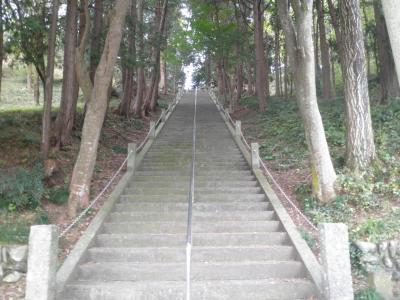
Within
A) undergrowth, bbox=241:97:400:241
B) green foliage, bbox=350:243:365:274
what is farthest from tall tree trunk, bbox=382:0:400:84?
undergrowth, bbox=241:97:400:241

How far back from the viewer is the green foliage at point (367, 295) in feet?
19.8

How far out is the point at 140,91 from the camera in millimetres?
22125

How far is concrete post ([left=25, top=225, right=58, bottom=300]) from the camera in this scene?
5594 mm

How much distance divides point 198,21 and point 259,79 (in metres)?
5.27

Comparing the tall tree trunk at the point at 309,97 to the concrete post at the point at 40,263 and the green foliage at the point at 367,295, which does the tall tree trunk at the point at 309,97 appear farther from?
the concrete post at the point at 40,263

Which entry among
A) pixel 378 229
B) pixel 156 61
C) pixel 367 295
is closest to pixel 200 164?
pixel 378 229

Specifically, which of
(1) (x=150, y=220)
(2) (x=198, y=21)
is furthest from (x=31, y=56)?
(2) (x=198, y=21)

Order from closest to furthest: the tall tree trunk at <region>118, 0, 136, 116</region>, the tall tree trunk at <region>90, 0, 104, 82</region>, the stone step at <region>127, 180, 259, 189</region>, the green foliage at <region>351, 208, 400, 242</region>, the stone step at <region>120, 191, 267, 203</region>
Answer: the green foliage at <region>351, 208, 400, 242</region> < the stone step at <region>120, 191, 267, 203</region> < the stone step at <region>127, 180, 259, 189</region> < the tall tree trunk at <region>90, 0, 104, 82</region> < the tall tree trunk at <region>118, 0, 136, 116</region>

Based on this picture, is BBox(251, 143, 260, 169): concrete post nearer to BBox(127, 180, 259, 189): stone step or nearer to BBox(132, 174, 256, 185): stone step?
BBox(132, 174, 256, 185): stone step

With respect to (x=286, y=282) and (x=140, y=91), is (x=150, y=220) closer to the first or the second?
(x=286, y=282)

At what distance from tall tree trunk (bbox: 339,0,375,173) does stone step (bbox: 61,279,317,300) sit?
12.2 feet

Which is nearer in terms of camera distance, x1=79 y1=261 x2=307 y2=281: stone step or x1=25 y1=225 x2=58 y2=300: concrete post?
x1=25 y1=225 x2=58 y2=300: concrete post

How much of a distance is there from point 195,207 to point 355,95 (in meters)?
4.11

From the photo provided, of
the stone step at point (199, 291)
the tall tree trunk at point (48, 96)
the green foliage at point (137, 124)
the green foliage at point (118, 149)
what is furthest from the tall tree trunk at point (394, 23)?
the green foliage at point (137, 124)
